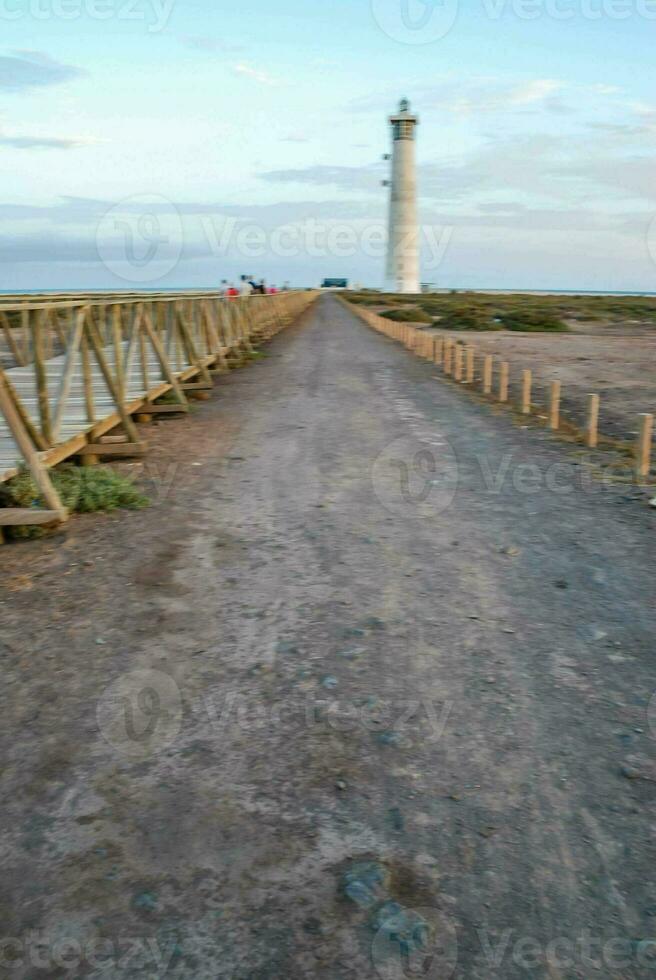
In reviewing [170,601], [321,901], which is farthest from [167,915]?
[170,601]

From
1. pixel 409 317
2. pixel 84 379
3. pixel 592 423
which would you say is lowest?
pixel 409 317

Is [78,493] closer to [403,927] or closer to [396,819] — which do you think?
[396,819]

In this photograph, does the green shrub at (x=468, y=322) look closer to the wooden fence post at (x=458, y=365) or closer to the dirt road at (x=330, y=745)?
the wooden fence post at (x=458, y=365)

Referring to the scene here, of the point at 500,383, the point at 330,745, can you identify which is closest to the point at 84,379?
the point at 330,745

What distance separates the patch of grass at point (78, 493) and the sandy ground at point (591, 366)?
748cm

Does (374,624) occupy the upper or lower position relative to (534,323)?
upper

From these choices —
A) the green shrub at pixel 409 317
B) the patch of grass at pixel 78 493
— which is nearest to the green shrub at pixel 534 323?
the green shrub at pixel 409 317

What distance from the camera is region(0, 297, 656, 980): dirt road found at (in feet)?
9.20

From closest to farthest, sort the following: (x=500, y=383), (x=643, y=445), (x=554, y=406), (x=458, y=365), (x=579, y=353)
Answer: (x=643, y=445)
(x=554, y=406)
(x=500, y=383)
(x=458, y=365)
(x=579, y=353)

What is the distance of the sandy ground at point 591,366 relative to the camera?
50.2 ft

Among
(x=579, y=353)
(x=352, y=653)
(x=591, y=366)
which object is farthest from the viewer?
(x=579, y=353)

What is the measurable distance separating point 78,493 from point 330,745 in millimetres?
4766

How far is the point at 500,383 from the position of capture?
16.6 m

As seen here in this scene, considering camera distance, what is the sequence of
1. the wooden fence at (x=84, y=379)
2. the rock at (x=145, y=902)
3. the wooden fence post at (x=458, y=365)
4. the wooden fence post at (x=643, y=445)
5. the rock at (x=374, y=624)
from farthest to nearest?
the wooden fence post at (x=458, y=365)
the wooden fence post at (x=643, y=445)
the wooden fence at (x=84, y=379)
the rock at (x=374, y=624)
the rock at (x=145, y=902)
